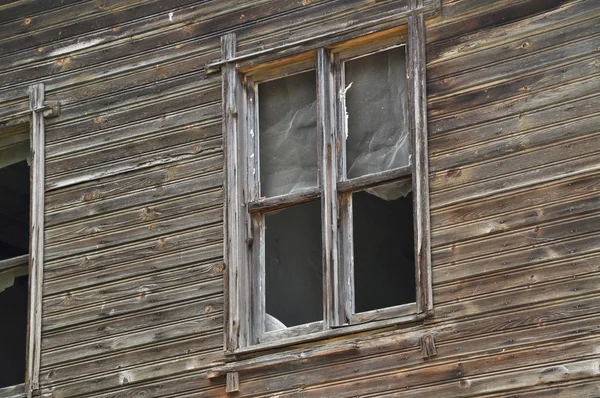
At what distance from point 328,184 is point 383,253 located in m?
0.57

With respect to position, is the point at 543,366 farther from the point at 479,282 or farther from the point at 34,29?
the point at 34,29

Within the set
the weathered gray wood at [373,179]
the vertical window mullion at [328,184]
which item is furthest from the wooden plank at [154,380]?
the weathered gray wood at [373,179]

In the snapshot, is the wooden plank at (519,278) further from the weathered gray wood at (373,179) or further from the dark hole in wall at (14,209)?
the dark hole in wall at (14,209)

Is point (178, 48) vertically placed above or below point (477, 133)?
above

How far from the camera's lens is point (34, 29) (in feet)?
37.2

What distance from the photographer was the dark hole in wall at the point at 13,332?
14.1 metres

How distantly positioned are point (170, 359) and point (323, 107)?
6.31 ft

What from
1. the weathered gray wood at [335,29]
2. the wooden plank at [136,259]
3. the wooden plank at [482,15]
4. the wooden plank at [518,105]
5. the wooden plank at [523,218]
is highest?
the weathered gray wood at [335,29]

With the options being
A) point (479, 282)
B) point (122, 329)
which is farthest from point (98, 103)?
point (479, 282)

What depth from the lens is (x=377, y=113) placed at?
985cm

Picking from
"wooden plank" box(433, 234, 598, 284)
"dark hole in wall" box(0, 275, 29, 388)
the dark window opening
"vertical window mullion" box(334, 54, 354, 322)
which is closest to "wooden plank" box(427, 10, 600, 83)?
"vertical window mullion" box(334, 54, 354, 322)

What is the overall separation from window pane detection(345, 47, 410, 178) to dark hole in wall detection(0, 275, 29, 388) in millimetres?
5259

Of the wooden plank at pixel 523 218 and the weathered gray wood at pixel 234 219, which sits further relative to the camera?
the weathered gray wood at pixel 234 219

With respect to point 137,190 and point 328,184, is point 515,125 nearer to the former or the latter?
point 328,184
